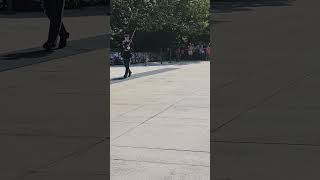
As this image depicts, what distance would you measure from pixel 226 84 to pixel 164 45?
2838 mm

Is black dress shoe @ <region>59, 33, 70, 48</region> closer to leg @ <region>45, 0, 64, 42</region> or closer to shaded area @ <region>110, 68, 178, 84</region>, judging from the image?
leg @ <region>45, 0, 64, 42</region>

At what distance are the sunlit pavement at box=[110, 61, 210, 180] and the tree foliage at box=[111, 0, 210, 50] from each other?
2.55 feet

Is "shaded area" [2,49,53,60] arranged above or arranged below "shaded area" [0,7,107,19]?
below

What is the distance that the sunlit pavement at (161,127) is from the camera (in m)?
5.80

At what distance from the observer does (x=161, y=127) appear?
757 cm

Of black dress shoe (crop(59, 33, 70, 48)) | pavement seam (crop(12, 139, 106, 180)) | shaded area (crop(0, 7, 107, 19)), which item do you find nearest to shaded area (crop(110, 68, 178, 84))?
black dress shoe (crop(59, 33, 70, 48))

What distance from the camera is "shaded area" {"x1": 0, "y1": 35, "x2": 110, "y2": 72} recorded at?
14238 mm

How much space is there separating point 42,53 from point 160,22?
369cm

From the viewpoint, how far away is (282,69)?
12.2 metres

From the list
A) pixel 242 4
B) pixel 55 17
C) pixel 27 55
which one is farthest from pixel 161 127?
pixel 242 4

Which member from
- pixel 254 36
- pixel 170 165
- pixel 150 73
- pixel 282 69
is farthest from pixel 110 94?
pixel 254 36

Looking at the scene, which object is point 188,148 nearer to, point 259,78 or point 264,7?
point 259,78

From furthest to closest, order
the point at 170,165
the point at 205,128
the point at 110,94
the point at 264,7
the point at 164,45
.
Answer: the point at 264,7 → the point at 164,45 → the point at 110,94 → the point at 205,128 → the point at 170,165

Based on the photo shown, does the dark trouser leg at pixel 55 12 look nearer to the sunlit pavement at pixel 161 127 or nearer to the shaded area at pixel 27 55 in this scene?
the shaded area at pixel 27 55
